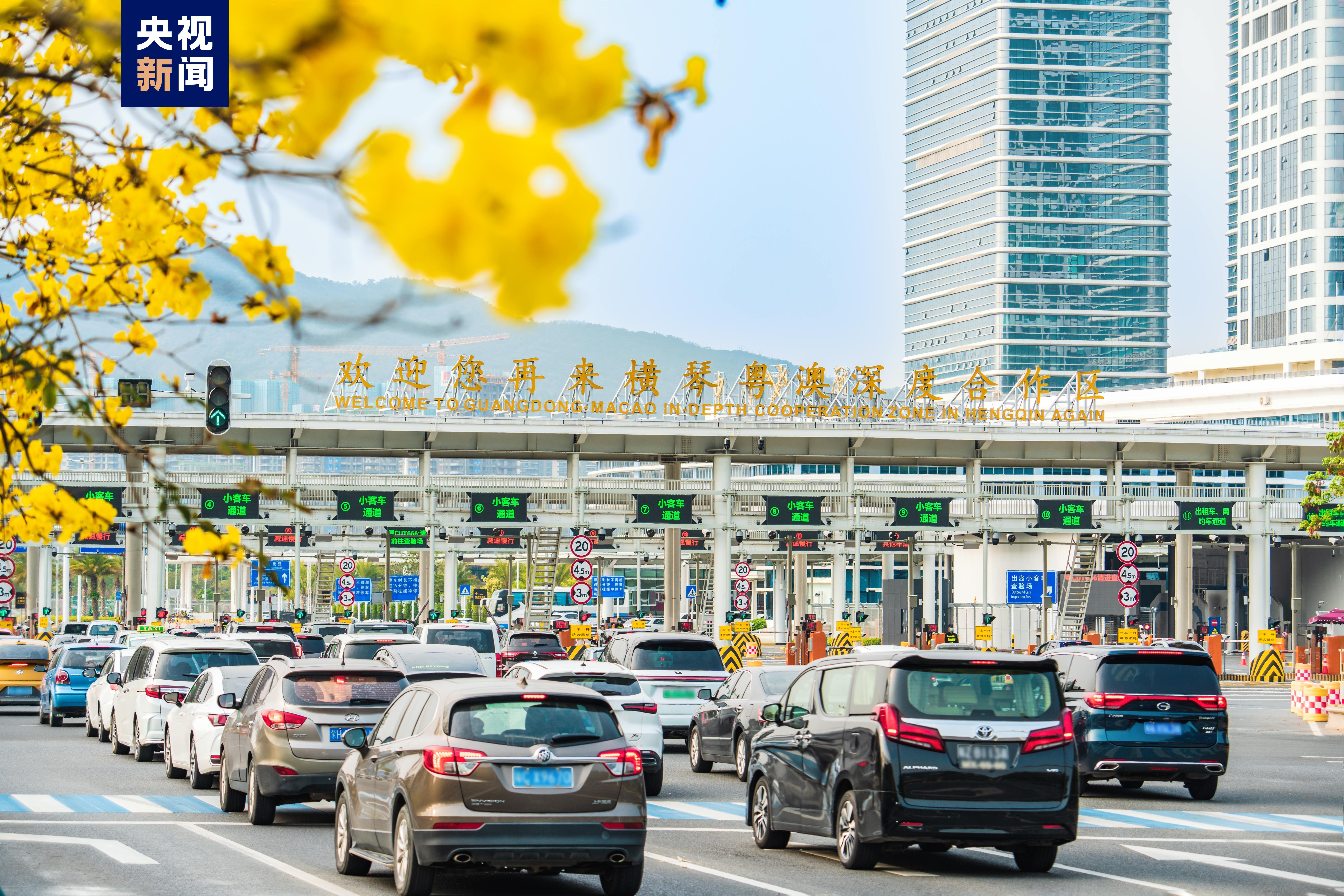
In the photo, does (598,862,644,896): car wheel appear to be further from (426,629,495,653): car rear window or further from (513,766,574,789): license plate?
(426,629,495,653): car rear window

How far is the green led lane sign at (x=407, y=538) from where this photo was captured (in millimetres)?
59781

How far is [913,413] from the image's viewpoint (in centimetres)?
6297

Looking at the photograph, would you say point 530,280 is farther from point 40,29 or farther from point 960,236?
point 960,236

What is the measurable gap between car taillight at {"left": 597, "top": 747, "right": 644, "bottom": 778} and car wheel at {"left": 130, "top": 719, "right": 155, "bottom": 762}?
13962 mm

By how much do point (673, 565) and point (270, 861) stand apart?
5044 cm

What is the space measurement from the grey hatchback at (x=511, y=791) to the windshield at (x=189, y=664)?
1200cm

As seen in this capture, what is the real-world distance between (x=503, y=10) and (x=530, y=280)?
389mm

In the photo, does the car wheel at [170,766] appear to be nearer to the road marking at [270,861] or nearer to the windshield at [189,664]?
the windshield at [189,664]

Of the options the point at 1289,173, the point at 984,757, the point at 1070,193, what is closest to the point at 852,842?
the point at 984,757

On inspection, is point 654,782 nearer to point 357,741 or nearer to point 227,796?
point 227,796

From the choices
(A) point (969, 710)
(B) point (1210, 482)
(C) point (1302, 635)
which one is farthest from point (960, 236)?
(A) point (969, 710)

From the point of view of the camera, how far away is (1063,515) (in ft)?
192

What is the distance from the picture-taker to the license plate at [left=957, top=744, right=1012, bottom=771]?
13.2m

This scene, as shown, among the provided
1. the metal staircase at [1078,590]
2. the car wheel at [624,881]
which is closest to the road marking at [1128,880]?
the car wheel at [624,881]
